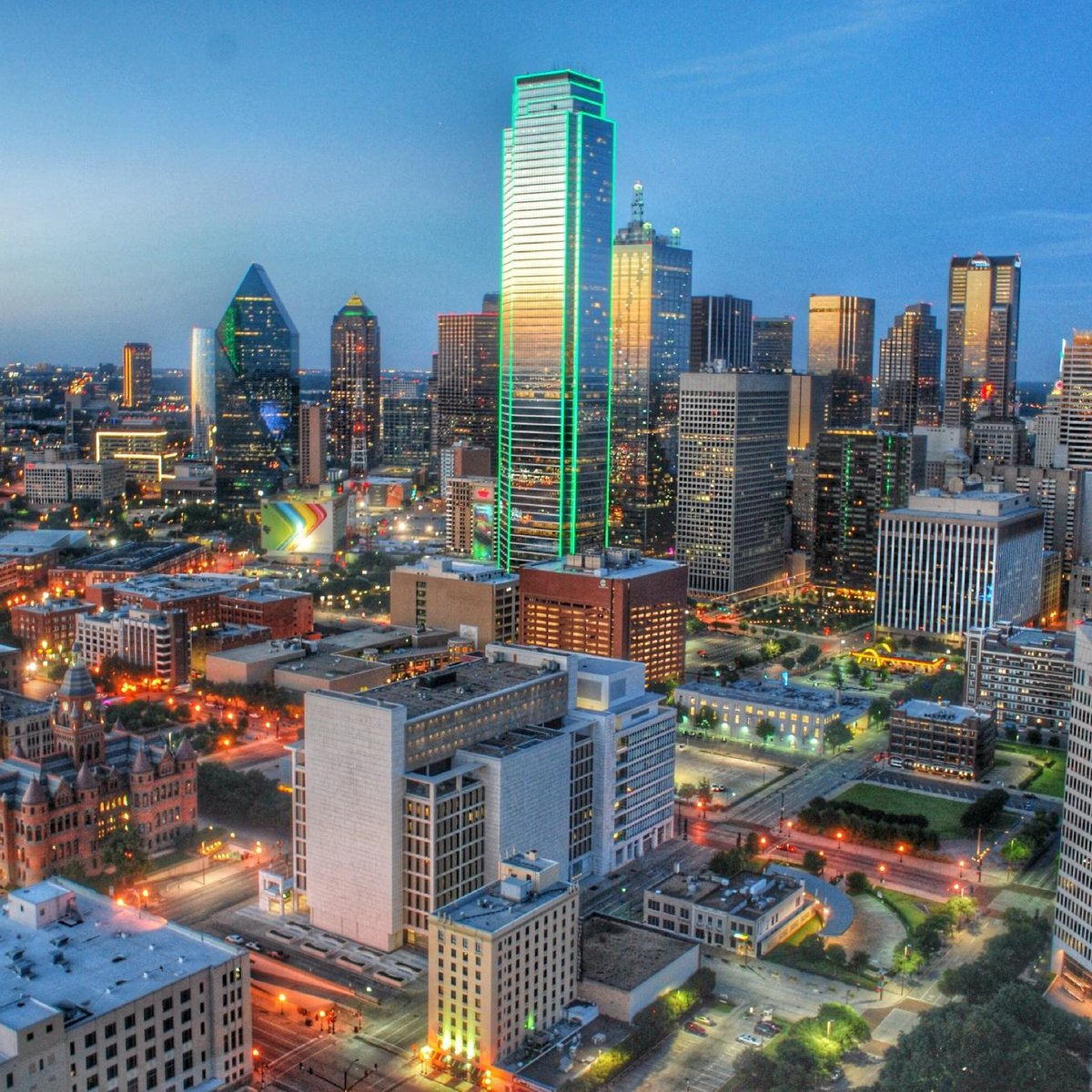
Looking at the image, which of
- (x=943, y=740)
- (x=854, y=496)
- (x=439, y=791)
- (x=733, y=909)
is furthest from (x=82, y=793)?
(x=854, y=496)

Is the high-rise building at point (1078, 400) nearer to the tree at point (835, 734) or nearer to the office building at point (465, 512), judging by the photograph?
the office building at point (465, 512)

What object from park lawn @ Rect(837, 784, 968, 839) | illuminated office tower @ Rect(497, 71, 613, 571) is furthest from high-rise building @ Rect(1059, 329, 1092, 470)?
park lawn @ Rect(837, 784, 968, 839)

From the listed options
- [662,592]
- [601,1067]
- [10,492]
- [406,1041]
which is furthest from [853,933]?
[10,492]

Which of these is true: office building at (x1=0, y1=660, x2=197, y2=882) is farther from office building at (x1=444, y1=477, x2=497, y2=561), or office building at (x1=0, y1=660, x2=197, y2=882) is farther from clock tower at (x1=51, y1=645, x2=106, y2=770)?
office building at (x1=444, y1=477, x2=497, y2=561)

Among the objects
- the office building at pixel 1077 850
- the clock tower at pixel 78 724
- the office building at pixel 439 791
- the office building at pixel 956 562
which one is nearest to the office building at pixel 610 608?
the office building at pixel 956 562

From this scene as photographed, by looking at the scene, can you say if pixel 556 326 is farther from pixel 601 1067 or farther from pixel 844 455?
pixel 601 1067

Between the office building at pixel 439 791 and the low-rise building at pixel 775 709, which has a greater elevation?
the office building at pixel 439 791
